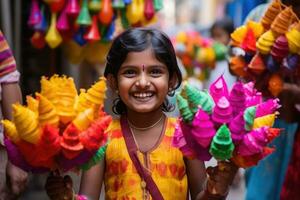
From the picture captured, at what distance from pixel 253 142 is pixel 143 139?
0.50 m

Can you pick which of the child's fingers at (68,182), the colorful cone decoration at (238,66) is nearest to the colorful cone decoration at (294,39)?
the colorful cone decoration at (238,66)

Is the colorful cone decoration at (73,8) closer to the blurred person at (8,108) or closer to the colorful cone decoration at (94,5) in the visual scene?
the colorful cone decoration at (94,5)

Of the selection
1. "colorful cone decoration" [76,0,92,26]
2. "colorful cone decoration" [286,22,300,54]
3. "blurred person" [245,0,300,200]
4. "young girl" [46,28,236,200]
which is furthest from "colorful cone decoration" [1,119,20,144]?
"colorful cone decoration" [76,0,92,26]

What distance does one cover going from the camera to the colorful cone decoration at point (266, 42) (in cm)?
288

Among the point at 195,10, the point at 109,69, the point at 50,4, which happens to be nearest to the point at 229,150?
the point at 109,69

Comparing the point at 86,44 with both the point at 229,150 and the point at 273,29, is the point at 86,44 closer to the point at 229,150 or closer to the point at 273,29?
the point at 273,29

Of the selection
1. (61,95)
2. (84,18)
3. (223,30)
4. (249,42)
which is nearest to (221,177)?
(61,95)

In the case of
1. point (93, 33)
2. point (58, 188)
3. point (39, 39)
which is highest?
point (58, 188)

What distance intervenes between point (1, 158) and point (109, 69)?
0.69 m

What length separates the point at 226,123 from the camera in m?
1.90

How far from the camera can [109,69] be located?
2.32m

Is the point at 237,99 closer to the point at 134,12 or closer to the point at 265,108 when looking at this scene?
the point at 265,108

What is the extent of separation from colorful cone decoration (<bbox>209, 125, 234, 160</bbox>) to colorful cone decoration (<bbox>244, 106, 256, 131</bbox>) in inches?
2.7

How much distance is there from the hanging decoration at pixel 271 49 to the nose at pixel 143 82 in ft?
2.73
